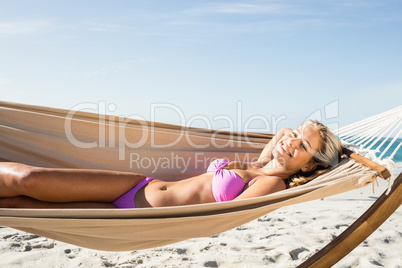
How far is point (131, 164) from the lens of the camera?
7.55ft

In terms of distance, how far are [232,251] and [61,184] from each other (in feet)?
3.94

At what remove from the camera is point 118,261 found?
2.26 metres

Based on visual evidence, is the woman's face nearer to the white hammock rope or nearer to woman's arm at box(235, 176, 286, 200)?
woman's arm at box(235, 176, 286, 200)

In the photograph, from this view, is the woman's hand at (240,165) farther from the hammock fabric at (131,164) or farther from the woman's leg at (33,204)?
the woman's leg at (33,204)

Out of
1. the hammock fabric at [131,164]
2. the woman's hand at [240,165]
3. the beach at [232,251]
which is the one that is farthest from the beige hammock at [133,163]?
the beach at [232,251]

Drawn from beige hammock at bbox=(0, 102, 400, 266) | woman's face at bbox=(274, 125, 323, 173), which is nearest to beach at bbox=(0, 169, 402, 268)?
beige hammock at bbox=(0, 102, 400, 266)

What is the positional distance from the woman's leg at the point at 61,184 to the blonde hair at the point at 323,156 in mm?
906

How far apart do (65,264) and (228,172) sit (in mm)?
1103

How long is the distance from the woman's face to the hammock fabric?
0.53 feet

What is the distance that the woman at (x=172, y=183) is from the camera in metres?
1.70

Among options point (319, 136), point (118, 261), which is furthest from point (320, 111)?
point (118, 261)

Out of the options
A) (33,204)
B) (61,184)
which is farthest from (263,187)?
(33,204)

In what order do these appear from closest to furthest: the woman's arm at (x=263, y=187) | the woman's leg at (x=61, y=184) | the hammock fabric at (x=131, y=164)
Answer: the hammock fabric at (x=131, y=164), the woman's leg at (x=61, y=184), the woman's arm at (x=263, y=187)

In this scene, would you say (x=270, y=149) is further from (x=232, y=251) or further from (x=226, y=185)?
(x=232, y=251)
